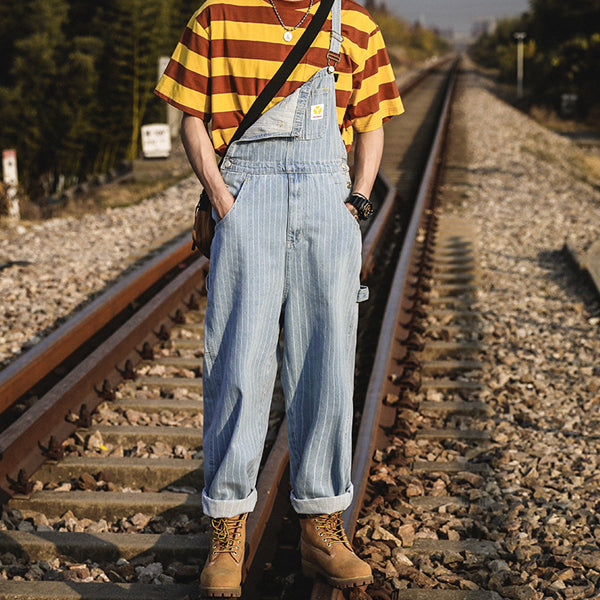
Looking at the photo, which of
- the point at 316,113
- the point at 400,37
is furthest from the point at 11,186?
the point at 400,37

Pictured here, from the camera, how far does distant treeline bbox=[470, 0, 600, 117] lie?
31.8 m

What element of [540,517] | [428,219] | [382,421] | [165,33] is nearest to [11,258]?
[428,219]

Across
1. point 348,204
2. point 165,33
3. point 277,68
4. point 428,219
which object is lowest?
point 428,219

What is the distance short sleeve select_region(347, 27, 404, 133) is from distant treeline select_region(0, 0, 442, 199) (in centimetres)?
995

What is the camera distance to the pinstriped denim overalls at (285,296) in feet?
8.15

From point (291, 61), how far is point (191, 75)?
275mm

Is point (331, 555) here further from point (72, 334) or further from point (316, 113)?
point (72, 334)

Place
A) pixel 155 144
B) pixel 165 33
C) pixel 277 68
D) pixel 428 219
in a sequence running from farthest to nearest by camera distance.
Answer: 1. pixel 165 33
2. pixel 155 144
3. pixel 428 219
4. pixel 277 68

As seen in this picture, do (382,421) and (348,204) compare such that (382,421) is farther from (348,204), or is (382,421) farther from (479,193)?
(479,193)

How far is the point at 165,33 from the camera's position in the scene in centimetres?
1474

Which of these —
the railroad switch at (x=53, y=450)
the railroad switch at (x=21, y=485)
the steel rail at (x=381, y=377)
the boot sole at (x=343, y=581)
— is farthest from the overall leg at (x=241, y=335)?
the railroad switch at (x=53, y=450)

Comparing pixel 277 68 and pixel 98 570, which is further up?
pixel 277 68

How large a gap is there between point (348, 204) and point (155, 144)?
999cm

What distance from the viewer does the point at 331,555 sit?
107 inches
